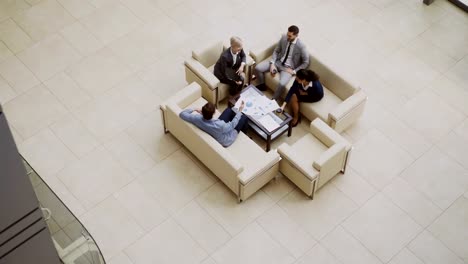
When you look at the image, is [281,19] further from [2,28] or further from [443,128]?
[2,28]

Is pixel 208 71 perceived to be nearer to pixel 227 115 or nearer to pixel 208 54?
pixel 208 54

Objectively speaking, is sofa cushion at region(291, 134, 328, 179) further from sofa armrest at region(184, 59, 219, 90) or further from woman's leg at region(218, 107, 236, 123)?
sofa armrest at region(184, 59, 219, 90)

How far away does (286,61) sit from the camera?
11.3 m

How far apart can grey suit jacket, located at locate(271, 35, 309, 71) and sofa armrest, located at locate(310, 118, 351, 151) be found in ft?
3.93

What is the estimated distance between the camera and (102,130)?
36.8 feet

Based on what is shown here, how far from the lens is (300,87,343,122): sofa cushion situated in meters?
11.0

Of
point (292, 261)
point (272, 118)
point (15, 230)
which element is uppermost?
point (15, 230)


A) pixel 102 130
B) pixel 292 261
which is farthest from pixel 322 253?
pixel 102 130

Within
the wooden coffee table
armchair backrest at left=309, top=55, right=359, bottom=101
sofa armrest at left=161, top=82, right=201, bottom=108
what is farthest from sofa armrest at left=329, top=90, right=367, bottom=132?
sofa armrest at left=161, top=82, right=201, bottom=108

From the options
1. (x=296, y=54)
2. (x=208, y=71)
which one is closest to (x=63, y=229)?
(x=208, y=71)

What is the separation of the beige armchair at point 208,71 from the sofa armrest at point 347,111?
1.74 m

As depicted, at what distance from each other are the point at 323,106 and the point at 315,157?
107 cm

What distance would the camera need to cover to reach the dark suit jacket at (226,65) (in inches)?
436

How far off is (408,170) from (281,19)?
3.90 metres
